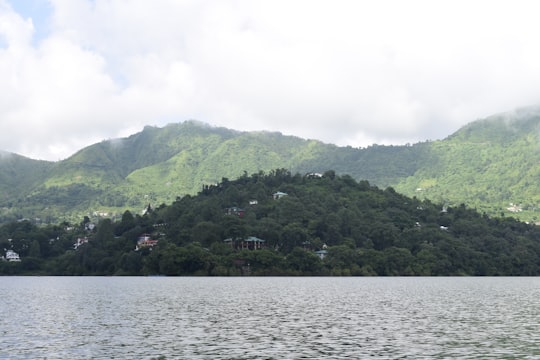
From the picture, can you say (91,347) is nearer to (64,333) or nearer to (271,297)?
(64,333)

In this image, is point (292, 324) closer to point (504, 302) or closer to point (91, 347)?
point (91, 347)

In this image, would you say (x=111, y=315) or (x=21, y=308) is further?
(x=21, y=308)

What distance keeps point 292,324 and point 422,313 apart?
21015 mm

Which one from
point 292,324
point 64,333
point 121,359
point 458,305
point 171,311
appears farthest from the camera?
point 458,305

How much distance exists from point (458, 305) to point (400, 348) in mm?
45668

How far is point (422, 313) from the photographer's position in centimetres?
7869

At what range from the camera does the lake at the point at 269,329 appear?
4816 cm

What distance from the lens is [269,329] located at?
61.3 meters

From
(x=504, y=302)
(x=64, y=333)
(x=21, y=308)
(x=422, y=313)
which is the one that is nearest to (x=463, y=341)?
(x=422, y=313)

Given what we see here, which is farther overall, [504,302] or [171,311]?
[504,302]

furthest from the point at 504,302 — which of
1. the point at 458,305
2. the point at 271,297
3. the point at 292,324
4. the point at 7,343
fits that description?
the point at 7,343

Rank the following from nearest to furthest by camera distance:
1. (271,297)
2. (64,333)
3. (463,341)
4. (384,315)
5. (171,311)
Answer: (463,341) → (64,333) → (384,315) → (171,311) → (271,297)

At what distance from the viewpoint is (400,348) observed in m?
49.7

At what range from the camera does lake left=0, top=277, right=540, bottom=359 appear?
48.2m
